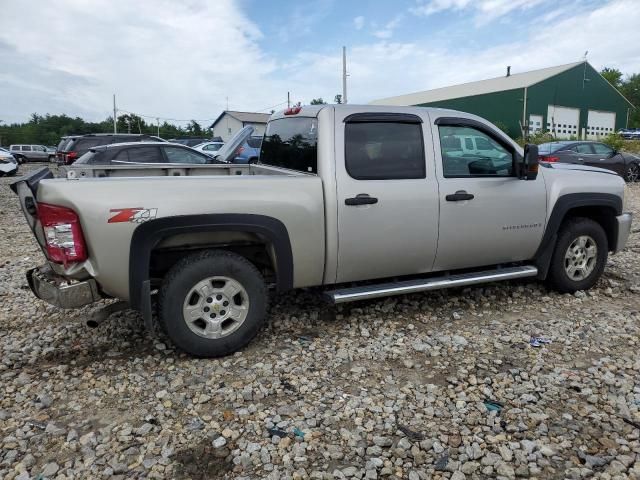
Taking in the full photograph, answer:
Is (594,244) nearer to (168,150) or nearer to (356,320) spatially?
(356,320)

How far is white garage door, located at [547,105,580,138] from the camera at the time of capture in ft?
122

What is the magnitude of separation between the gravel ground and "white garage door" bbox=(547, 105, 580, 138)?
121 ft

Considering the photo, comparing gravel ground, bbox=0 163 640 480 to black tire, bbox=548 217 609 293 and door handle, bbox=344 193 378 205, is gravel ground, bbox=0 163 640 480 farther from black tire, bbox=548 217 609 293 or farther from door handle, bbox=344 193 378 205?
door handle, bbox=344 193 378 205

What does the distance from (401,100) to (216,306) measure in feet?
155

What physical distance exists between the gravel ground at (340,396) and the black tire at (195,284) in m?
0.15

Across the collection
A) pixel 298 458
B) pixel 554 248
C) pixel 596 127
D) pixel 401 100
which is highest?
pixel 401 100

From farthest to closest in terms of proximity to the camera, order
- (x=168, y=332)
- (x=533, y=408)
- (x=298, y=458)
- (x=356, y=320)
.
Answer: (x=356, y=320)
(x=168, y=332)
(x=533, y=408)
(x=298, y=458)

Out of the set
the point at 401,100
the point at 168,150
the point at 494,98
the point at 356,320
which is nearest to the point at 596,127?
the point at 494,98

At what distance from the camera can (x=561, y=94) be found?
3750 centimetres

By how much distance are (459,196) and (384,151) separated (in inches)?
30.9

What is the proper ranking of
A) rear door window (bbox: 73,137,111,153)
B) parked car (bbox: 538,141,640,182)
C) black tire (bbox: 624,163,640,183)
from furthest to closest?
black tire (bbox: 624,163,640,183)
rear door window (bbox: 73,137,111,153)
parked car (bbox: 538,141,640,182)

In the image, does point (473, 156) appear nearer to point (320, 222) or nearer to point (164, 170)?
point (320, 222)

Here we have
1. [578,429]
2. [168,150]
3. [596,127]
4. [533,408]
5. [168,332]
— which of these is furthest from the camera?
[596,127]

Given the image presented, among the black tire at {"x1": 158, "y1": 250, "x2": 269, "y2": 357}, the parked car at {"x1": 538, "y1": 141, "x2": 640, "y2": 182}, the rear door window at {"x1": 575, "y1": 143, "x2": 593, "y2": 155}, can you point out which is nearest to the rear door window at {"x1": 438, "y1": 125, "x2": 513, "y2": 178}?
the black tire at {"x1": 158, "y1": 250, "x2": 269, "y2": 357}
